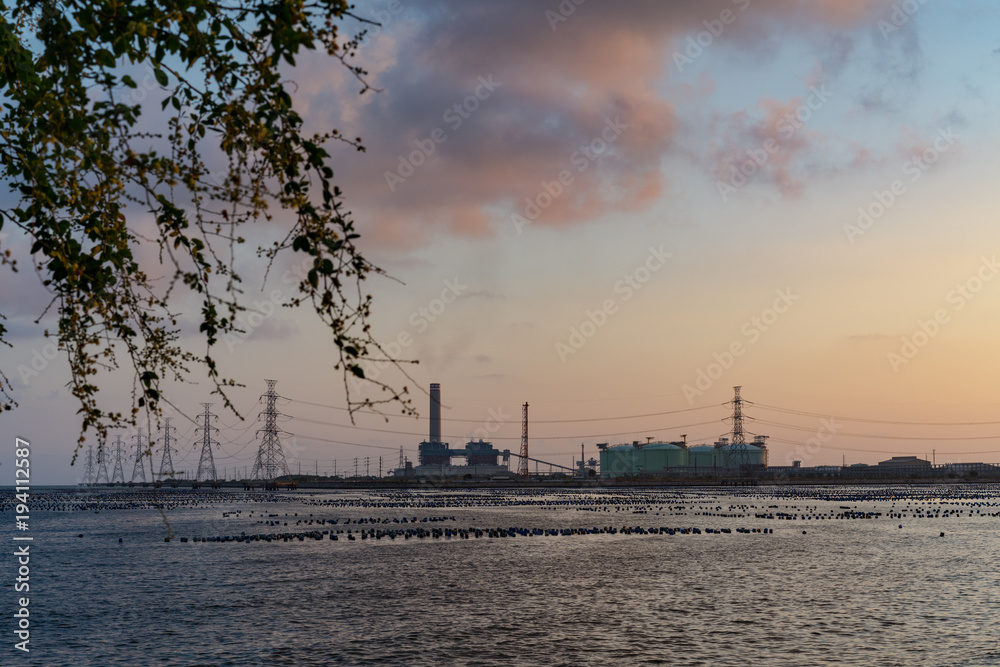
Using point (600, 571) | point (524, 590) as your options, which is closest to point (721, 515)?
point (600, 571)

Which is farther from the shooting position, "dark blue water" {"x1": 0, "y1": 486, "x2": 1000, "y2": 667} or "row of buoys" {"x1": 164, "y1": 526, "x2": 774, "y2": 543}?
"row of buoys" {"x1": 164, "y1": 526, "x2": 774, "y2": 543}

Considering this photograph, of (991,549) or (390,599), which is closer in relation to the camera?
(390,599)

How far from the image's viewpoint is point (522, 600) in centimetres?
3694

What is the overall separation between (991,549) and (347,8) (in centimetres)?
6573

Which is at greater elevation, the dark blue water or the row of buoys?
the dark blue water

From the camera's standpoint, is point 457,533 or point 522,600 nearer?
point 522,600

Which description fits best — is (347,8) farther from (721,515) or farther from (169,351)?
(721,515)

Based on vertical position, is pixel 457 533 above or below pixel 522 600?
below

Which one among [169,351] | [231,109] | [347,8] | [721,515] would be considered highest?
[347,8]

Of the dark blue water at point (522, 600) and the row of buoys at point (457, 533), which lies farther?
the row of buoys at point (457, 533)

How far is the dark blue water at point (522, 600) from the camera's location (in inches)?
1083

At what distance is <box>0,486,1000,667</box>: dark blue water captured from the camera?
90.2ft

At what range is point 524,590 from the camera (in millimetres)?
39812

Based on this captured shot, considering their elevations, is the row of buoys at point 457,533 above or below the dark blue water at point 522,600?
below
